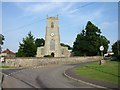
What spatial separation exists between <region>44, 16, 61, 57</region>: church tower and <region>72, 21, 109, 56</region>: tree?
7.40 m

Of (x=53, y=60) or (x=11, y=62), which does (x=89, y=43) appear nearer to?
(x=53, y=60)

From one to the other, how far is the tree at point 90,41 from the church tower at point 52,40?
7.40 metres

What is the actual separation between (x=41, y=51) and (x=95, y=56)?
23.5 metres

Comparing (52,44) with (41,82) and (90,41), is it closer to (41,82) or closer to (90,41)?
(90,41)

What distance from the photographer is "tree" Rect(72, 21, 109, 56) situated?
278 feet

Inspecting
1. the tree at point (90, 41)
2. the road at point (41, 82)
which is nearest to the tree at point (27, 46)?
the tree at point (90, 41)

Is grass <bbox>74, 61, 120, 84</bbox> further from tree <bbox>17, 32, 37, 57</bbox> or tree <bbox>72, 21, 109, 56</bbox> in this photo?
tree <bbox>72, 21, 109, 56</bbox>

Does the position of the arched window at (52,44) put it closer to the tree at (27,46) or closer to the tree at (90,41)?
the tree at (90,41)

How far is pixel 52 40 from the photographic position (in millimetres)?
92312

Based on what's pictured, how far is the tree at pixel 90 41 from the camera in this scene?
84875 millimetres

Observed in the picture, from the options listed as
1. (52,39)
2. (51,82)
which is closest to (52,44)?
(52,39)

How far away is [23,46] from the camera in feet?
254

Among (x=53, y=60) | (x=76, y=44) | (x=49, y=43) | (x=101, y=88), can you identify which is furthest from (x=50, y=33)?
(x=101, y=88)

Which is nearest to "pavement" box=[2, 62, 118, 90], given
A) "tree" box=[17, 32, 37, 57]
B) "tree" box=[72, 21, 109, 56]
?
"tree" box=[17, 32, 37, 57]
